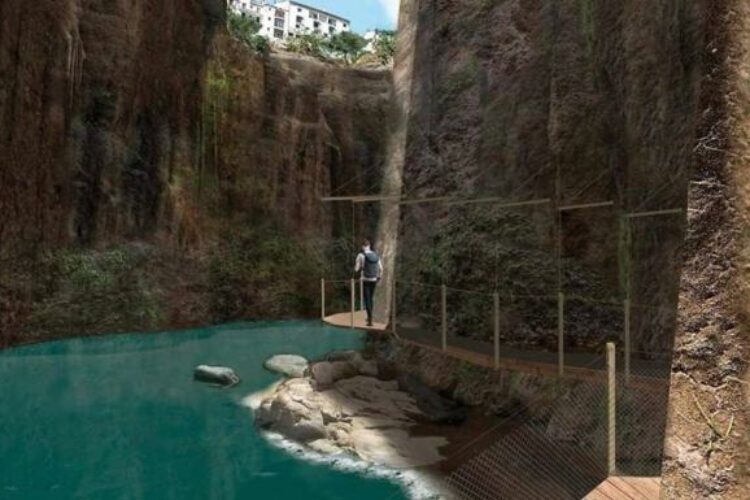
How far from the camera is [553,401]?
10359mm

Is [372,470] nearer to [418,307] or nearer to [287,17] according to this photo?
[418,307]

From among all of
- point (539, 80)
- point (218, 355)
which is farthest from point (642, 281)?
point (218, 355)

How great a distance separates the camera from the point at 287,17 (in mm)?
101000

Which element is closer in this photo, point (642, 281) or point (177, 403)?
point (642, 281)

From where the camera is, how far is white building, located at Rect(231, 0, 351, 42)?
9631 centimetres

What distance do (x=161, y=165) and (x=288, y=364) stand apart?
33.1ft

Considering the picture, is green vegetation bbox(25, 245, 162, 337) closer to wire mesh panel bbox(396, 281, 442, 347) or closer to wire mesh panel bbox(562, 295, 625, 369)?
wire mesh panel bbox(396, 281, 442, 347)

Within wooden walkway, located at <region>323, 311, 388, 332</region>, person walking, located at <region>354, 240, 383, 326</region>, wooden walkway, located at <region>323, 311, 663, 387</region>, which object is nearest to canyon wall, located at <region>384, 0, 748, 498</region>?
wooden walkway, located at <region>323, 311, 663, 387</region>

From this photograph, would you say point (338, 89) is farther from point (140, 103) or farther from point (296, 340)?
point (296, 340)

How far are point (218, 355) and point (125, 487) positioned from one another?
31.1ft

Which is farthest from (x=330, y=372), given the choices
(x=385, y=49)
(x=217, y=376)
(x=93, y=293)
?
(x=385, y=49)

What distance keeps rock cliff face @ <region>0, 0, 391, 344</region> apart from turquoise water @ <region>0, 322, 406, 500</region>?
10.8 ft

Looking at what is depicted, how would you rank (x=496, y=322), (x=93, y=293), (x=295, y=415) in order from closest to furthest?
(x=496, y=322) < (x=295, y=415) < (x=93, y=293)

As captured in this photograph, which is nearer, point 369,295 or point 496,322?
point 496,322
